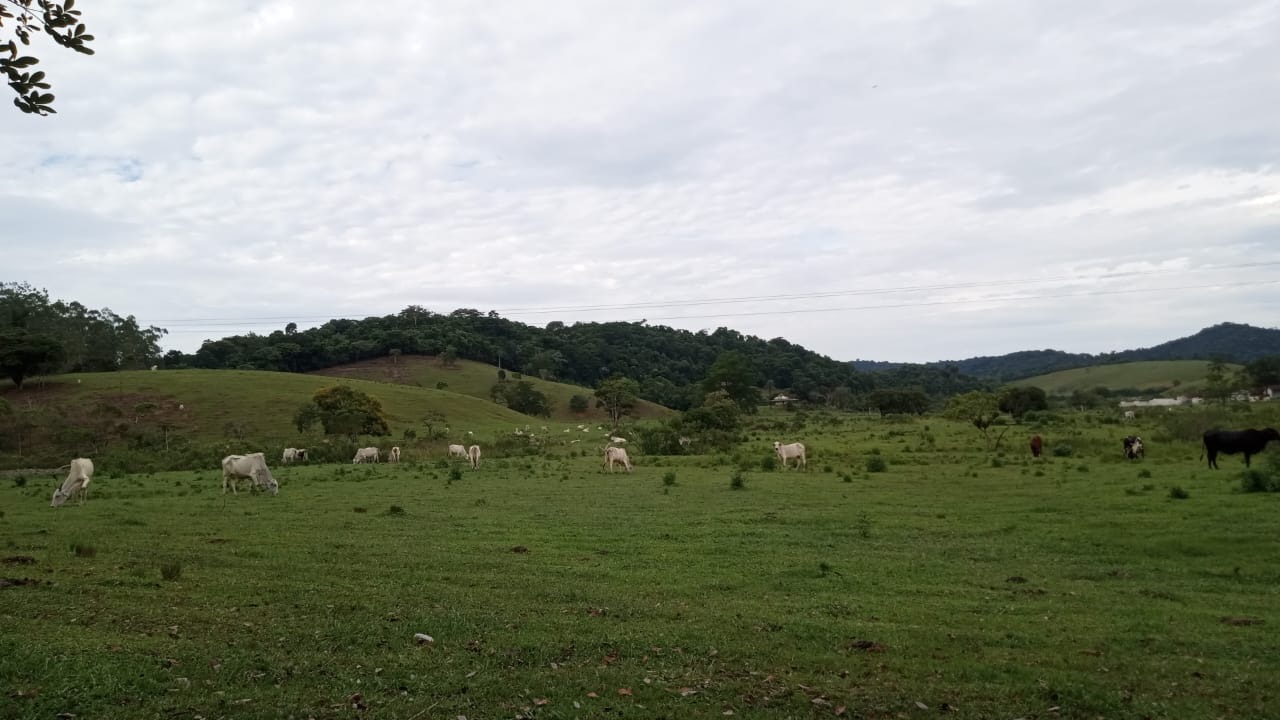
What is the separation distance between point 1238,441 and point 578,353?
455 ft

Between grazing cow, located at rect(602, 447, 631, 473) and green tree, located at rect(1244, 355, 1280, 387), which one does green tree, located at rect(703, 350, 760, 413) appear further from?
green tree, located at rect(1244, 355, 1280, 387)

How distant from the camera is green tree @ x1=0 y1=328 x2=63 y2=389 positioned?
78938mm

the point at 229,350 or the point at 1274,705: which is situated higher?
the point at 229,350

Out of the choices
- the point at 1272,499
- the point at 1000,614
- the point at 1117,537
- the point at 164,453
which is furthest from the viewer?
the point at 164,453

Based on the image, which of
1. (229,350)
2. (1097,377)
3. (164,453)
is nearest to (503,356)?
(229,350)

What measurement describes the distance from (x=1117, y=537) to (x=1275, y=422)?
28.2 metres

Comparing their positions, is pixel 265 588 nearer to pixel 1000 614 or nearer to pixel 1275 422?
pixel 1000 614

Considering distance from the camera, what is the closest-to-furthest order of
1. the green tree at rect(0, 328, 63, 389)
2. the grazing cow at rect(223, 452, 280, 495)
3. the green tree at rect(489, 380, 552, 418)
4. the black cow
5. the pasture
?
1. the pasture
2. the black cow
3. the grazing cow at rect(223, 452, 280, 495)
4. the green tree at rect(0, 328, 63, 389)
5. the green tree at rect(489, 380, 552, 418)

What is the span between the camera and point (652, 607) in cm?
1055

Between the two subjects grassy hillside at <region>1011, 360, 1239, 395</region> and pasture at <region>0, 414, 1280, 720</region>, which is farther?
grassy hillside at <region>1011, 360, 1239, 395</region>

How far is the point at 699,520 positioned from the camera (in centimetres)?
1883

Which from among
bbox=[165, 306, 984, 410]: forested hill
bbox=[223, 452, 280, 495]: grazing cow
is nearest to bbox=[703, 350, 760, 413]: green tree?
bbox=[165, 306, 984, 410]: forested hill

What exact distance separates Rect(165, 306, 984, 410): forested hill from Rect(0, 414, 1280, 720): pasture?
9965 centimetres

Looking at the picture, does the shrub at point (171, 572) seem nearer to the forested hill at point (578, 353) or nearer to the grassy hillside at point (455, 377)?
the grassy hillside at point (455, 377)
